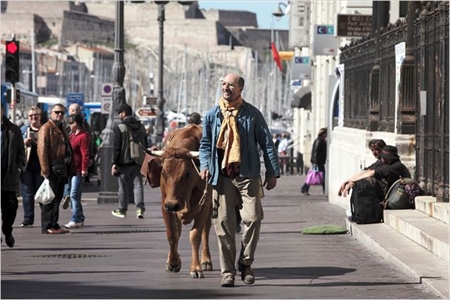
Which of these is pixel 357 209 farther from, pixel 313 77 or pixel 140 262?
pixel 313 77

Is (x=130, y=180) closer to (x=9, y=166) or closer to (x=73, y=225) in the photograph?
(x=73, y=225)

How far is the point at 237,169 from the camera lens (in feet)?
47.2

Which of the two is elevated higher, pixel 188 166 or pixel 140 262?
pixel 188 166

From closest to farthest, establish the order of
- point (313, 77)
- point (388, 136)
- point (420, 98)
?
point (420, 98) < point (388, 136) < point (313, 77)

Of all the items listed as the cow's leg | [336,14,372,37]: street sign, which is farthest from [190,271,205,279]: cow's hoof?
[336,14,372,37]: street sign

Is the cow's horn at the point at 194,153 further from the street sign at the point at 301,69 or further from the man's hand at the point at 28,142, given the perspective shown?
the street sign at the point at 301,69

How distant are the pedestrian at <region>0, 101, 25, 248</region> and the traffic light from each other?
31.4 feet

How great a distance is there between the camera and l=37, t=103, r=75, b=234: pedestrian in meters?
21.3

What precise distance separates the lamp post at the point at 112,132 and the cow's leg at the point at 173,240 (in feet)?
44.7

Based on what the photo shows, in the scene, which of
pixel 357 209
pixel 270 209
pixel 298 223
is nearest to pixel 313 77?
pixel 270 209

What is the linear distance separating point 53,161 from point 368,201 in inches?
162

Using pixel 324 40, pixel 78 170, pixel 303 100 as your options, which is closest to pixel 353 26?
pixel 324 40

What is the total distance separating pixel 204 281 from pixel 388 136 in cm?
855

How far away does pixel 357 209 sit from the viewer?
2041cm
